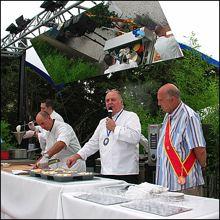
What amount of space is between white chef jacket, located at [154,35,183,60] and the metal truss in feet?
2.29

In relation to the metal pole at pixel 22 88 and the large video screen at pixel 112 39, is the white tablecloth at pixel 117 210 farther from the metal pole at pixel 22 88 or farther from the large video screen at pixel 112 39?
the metal pole at pixel 22 88

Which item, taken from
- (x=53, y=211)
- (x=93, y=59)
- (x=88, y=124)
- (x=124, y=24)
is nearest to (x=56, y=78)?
(x=88, y=124)

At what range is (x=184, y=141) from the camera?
2.27 metres

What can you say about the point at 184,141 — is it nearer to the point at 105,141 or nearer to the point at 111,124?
the point at 111,124

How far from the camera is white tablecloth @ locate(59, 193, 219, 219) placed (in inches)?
58.2

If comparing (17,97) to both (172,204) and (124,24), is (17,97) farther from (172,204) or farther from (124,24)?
(172,204)

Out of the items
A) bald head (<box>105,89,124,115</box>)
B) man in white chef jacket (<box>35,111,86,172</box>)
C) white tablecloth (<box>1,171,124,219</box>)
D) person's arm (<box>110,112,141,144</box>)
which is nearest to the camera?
white tablecloth (<box>1,171,124,219</box>)

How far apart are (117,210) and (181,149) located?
0.86 meters

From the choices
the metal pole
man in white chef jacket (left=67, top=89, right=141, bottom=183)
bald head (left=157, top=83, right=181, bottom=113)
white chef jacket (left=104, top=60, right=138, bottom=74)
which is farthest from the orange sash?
the metal pole

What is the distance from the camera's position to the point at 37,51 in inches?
218

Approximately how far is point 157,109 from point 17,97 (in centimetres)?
205

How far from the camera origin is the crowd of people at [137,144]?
2.25 m

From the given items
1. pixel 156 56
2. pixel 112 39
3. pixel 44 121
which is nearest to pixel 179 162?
pixel 44 121

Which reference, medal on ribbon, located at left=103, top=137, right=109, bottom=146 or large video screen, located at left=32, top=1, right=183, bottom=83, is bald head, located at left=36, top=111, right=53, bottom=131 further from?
large video screen, located at left=32, top=1, right=183, bottom=83
